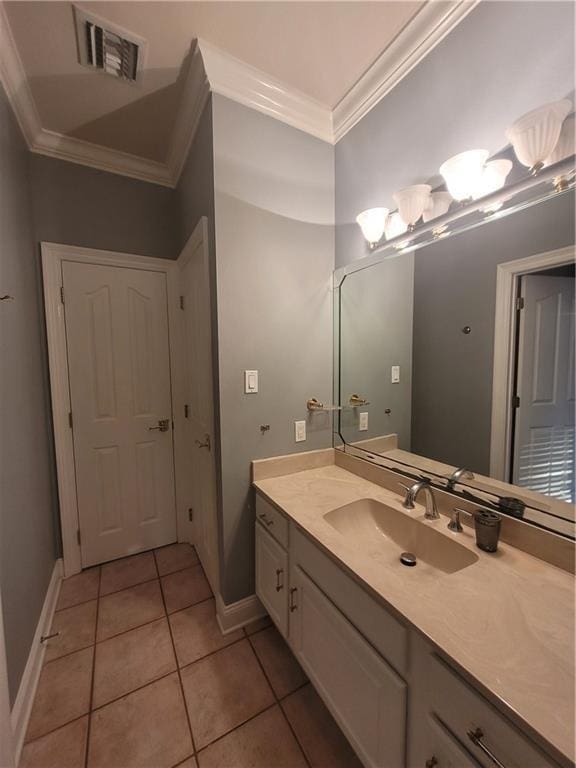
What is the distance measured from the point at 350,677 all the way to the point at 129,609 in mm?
1415

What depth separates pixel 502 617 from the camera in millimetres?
749

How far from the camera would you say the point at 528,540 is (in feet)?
3.25

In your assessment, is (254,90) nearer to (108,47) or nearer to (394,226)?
(108,47)

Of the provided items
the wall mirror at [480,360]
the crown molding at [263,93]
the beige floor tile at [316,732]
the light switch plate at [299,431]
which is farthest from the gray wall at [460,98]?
the beige floor tile at [316,732]

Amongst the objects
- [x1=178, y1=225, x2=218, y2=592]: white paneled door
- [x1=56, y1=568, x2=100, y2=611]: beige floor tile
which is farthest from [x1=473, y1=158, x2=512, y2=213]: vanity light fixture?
[x1=56, y1=568, x2=100, y2=611]: beige floor tile

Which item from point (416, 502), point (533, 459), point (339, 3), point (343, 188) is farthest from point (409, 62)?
point (416, 502)

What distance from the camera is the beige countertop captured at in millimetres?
567

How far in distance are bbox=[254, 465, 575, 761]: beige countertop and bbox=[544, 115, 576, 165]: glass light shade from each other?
122 centimetres

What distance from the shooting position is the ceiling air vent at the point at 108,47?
121cm

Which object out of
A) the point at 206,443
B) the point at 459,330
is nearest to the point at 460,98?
the point at 459,330

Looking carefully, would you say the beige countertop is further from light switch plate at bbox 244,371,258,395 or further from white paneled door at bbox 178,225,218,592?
white paneled door at bbox 178,225,218,592

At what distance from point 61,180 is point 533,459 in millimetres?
2854

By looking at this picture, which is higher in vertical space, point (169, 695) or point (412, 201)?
point (412, 201)

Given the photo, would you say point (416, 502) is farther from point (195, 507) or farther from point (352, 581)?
point (195, 507)
